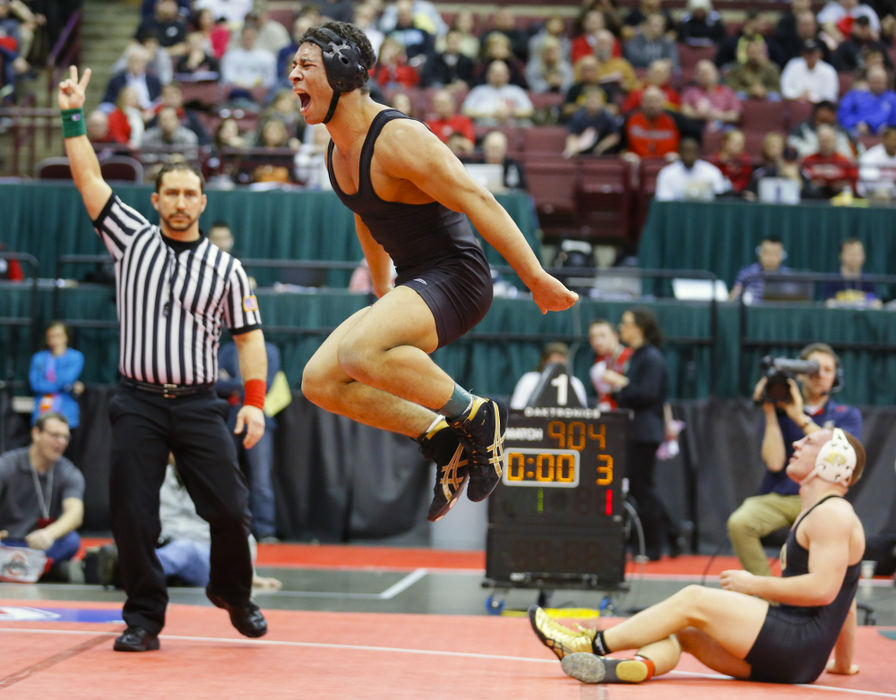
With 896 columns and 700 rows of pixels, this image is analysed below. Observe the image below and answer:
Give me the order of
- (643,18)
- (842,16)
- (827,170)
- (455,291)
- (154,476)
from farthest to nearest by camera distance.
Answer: (842,16) → (643,18) → (827,170) → (154,476) → (455,291)

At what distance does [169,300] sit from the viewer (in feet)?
17.3

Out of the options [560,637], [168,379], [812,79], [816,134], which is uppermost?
[812,79]

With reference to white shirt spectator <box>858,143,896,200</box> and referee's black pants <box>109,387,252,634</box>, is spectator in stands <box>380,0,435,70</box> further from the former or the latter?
referee's black pants <box>109,387,252,634</box>

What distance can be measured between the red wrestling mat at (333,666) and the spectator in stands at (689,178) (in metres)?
6.32

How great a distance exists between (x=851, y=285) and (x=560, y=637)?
7293 mm

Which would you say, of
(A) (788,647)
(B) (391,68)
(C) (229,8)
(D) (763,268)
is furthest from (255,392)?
(C) (229,8)

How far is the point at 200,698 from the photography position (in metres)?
4.15

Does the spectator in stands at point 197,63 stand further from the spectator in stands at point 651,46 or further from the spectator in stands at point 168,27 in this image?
the spectator in stands at point 651,46

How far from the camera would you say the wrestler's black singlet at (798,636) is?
4.89 m

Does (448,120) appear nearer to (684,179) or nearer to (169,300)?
(684,179)

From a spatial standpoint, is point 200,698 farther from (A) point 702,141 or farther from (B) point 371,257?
(A) point 702,141

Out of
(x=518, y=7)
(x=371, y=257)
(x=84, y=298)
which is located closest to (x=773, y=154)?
(x=518, y=7)

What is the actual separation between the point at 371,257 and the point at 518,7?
40.4ft

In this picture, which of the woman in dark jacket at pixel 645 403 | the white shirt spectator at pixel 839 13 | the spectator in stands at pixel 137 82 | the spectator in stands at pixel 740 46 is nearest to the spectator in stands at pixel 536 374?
the woman in dark jacket at pixel 645 403
